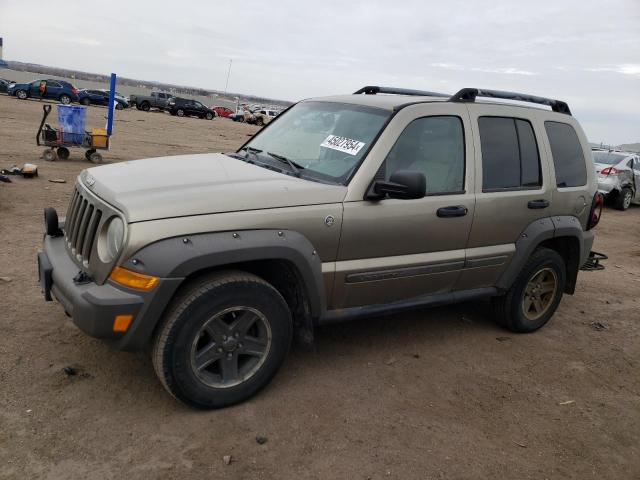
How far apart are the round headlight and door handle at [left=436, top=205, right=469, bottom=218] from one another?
6.91 feet

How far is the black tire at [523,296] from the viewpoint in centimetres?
470

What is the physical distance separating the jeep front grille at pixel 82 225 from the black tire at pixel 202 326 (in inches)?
25.4

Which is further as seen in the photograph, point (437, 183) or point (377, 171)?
point (437, 183)

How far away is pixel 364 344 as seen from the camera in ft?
14.4

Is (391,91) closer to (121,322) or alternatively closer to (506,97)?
(506,97)

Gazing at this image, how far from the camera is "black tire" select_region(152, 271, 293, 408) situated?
301 cm

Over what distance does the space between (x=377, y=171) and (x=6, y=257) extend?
3.95 metres

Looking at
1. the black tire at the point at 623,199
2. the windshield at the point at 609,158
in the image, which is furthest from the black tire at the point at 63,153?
the black tire at the point at 623,199

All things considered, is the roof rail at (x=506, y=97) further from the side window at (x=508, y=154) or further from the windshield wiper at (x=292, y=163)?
the windshield wiper at (x=292, y=163)

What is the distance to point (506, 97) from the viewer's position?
4574mm

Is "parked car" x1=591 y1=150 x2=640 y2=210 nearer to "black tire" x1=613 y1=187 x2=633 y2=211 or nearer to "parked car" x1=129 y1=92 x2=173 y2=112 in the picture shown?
"black tire" x1=613 y1=187 x2=633 y2=211

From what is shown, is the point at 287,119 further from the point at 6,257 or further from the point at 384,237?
the point at 6,257

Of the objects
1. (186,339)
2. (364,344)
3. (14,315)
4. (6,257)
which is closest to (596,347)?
(364,344)

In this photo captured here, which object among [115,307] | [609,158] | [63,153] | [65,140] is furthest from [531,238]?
[609,158]
